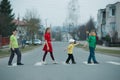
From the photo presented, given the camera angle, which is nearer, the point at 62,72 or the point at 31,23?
the point at 62,72

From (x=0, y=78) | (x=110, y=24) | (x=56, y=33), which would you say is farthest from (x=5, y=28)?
(x=56, y=33)

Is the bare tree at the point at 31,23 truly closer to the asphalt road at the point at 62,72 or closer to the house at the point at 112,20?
the house at the point at 112,20

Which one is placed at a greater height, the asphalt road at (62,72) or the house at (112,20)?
the house at (112,20)

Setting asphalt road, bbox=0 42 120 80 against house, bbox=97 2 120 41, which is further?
house, bbox=97 2 120 41

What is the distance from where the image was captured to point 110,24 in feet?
249

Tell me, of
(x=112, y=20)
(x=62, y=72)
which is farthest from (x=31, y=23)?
(x=62, y=72)

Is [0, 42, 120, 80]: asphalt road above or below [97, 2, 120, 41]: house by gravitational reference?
below

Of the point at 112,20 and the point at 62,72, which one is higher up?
the point at 112,20

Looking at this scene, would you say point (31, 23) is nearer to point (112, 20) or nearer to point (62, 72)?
point (112, 20)

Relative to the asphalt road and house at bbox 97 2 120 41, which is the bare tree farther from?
the asphalt road

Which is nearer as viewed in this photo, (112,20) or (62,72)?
(62,72)

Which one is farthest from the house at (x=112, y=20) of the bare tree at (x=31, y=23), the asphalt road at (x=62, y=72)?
the asphalt road at (x=62, y=72)

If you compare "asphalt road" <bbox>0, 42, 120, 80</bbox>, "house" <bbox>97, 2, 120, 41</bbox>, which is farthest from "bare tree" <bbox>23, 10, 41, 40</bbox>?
"asphalt road" <bbox>0, 42, 120, 80</bbox>

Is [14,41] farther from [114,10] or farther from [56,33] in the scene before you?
[56,33]
